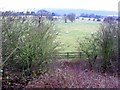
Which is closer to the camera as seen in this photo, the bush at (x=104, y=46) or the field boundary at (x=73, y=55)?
the bush at (x=104, y=46)

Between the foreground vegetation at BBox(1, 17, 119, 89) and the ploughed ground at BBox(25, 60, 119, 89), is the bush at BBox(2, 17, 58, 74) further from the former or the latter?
the ploughed ground at BBox(25, 60, 119, 89)

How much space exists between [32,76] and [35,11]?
1.23 m

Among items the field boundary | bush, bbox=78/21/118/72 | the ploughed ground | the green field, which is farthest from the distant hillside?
the field boundary

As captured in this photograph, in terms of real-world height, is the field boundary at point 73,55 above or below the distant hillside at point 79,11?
below

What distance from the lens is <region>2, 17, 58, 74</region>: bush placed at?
6266 mm

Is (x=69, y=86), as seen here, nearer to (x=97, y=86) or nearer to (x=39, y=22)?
(x=97, y=86)

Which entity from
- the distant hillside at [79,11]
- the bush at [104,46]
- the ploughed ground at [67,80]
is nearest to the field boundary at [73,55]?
the bush at [104,46]

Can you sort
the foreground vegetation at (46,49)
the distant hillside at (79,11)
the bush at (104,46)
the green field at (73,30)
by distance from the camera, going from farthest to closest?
the bush at (104,46) → the green field at (73,30) → the distant hillside at (79,11) → the foreground vegetation at (46,49)

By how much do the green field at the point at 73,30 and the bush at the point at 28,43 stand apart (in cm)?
39

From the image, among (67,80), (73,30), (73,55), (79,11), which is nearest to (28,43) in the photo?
(67,80)

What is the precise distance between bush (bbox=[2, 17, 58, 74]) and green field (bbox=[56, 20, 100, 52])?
1.27 feet

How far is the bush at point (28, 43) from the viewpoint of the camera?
6266 mm

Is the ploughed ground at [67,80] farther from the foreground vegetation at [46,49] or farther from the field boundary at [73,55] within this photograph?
the field boundary at [73,55]

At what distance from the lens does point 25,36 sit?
656 cm
